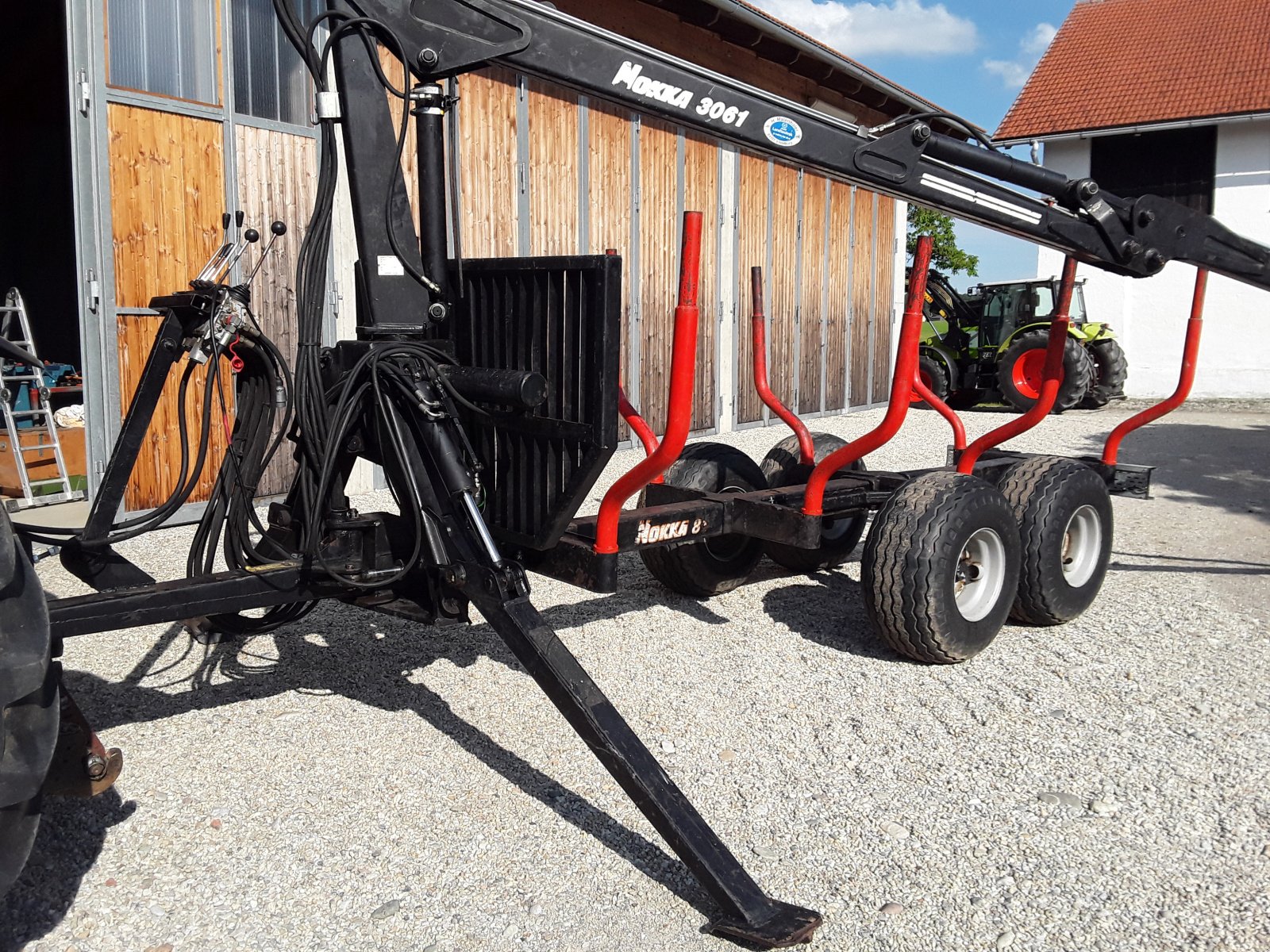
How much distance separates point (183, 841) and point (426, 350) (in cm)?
160

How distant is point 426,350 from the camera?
3.50 meters

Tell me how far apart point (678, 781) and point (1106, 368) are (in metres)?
15.9

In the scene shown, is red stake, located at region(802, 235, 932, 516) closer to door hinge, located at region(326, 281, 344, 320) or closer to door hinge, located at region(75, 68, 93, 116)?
door hinge, located at region(326, 281, 344, 320)

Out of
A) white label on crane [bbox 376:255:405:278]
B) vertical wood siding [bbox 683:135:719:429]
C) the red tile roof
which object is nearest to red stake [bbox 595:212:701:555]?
white label on crane [bbox 376:255:405:278]

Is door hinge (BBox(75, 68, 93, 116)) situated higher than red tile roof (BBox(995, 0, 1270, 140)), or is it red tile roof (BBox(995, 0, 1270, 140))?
red tile roof (BBox(995, 0, 1270, 140))

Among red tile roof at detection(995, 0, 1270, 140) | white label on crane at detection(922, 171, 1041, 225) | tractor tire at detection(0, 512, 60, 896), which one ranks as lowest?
tractor tire at detection(0, 512, 60, 896)

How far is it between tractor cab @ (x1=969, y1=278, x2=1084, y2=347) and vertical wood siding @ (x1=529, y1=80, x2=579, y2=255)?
10.5 m

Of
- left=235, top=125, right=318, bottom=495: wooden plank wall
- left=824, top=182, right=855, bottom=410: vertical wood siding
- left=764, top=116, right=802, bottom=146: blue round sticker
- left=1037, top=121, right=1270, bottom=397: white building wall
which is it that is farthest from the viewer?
left=1037, top=121, right=1270, bottom=397: white building wall

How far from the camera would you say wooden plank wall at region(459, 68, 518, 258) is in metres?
9.11

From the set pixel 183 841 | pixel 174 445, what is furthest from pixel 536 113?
pixel 183 841

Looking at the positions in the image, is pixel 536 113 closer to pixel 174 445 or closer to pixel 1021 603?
pixel 174 445

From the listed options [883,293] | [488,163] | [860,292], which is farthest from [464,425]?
[883,293]

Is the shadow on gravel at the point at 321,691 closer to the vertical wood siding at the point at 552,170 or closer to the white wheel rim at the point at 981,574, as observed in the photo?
the white wheel rim at the point at 981,574

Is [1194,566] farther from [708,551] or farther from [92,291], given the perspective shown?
[92,291]
